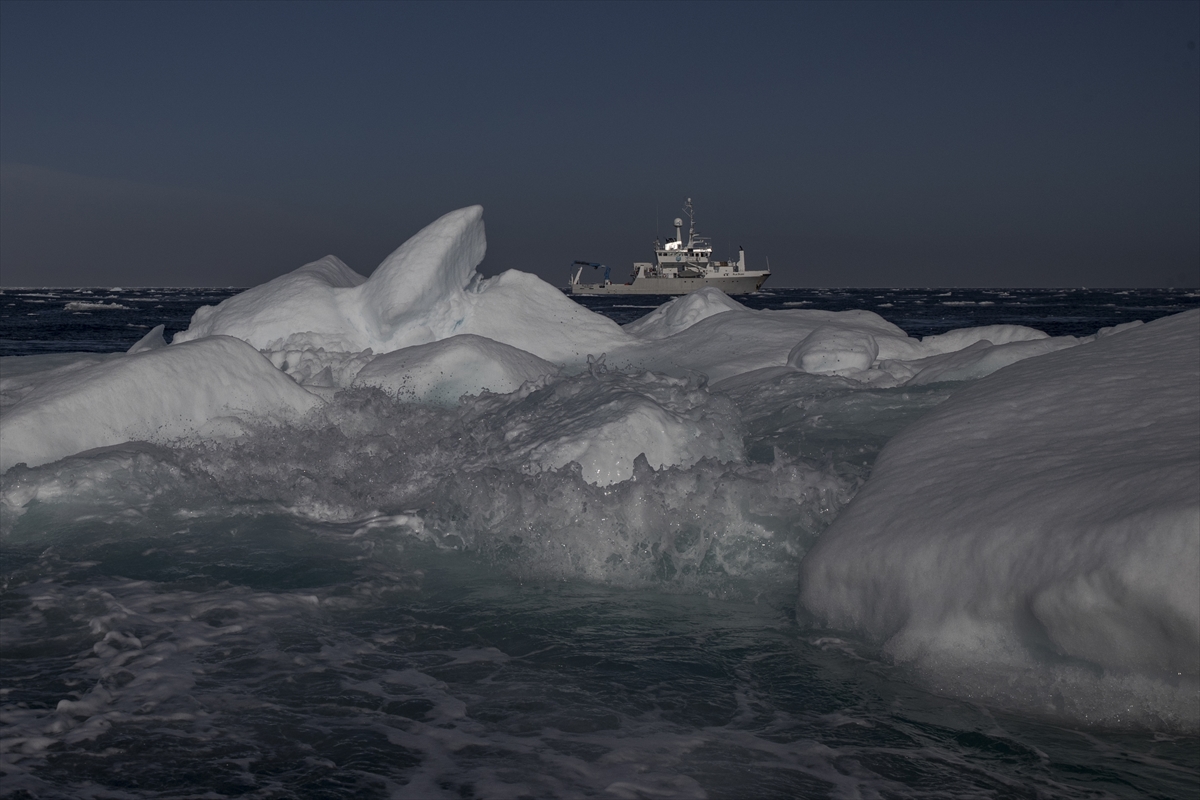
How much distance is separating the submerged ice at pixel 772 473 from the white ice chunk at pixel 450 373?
0.03m

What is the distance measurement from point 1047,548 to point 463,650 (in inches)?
102

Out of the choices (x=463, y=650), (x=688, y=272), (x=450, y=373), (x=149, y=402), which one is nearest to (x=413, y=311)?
(x=450, y=373)

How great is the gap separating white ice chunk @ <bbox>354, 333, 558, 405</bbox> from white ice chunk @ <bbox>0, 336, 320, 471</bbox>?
179 cm

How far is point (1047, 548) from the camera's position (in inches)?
139

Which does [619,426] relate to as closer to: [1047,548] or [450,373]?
[1047,548]

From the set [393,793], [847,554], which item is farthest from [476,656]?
[847,554]

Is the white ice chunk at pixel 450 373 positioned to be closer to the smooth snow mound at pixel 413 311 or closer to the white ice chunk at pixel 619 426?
the white ice chunk at pixel 619 426

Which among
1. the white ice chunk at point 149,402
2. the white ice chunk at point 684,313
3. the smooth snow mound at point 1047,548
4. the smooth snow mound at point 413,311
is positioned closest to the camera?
the smooth snow mound at point 1047,548

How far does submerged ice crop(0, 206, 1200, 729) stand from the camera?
3436 millimetres

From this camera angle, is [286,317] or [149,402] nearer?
[149,402]

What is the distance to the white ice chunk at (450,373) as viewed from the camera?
10102 mm

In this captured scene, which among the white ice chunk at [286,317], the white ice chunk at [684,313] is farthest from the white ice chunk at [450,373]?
the white ice chunk at [684,313]

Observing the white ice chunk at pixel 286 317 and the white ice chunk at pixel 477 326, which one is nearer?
the white ice chunk at pixel 477 326

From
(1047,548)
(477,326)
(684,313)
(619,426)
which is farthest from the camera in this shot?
(684,313)
